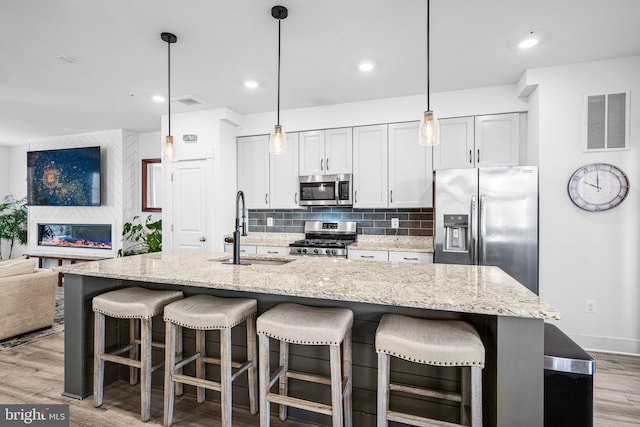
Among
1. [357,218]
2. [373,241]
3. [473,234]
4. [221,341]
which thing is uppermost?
[357,218]

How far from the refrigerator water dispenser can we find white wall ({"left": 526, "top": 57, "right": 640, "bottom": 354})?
70 cm

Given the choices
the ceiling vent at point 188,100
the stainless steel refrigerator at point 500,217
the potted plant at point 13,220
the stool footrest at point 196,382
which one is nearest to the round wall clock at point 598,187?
the stainless steel refrigerator at point 500,217

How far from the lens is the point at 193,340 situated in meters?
2.31

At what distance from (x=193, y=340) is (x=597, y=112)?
12.9 feet

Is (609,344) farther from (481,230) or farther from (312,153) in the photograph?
(312,153)

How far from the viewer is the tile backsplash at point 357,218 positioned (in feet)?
13.6

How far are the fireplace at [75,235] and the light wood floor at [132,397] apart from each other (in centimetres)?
331

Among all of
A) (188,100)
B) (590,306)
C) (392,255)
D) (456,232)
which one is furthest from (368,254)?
(188,100)

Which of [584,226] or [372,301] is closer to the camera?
[372,301]

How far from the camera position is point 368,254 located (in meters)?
3.83

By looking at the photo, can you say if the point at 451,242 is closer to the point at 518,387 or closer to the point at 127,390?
the point at 518,387

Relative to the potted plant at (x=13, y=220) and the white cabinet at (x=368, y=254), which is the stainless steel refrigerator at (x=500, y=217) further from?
the potted plant at (x=13, y=220)

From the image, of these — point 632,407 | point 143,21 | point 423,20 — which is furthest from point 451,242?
point 143,21

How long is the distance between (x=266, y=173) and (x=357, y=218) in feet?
4.56
